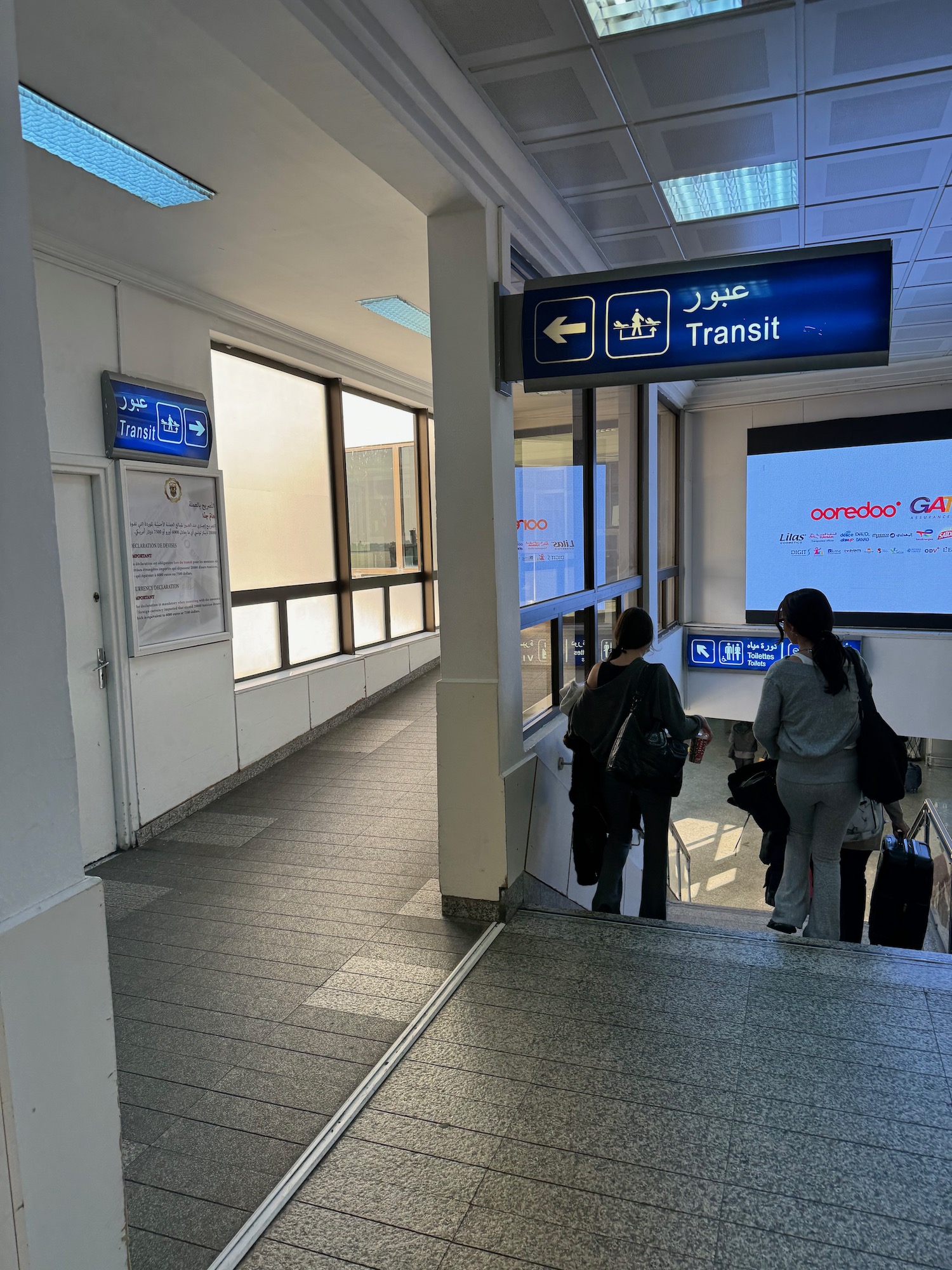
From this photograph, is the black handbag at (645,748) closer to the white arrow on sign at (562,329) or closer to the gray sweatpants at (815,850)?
the gray sweatpants at (815,850)

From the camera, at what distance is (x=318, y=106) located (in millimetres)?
2625

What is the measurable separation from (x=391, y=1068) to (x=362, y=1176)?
43 cm

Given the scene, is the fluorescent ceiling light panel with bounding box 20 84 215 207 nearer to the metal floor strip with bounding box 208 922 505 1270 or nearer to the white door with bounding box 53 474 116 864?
the white door with bounding box 53 474 116 864

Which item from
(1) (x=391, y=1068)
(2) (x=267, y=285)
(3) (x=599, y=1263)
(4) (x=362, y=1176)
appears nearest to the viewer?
(3) (x=599, y=1263)

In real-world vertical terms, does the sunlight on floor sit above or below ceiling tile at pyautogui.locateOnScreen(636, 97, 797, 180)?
below

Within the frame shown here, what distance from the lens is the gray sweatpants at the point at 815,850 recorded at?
10.5 ft

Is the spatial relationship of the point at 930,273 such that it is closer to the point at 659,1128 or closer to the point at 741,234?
the point at 741,234

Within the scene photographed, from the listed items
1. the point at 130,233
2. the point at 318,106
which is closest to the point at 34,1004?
the point at 318,106

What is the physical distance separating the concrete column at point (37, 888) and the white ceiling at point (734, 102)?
6.78 feet

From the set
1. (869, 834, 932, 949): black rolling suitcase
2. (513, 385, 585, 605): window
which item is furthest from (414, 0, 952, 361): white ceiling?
(869, 834, 932, 949): black rolling suitcase

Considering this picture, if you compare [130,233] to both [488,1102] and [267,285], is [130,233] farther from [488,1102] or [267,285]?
[488,1102]

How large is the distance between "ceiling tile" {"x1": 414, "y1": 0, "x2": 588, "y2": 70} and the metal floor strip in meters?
3.31

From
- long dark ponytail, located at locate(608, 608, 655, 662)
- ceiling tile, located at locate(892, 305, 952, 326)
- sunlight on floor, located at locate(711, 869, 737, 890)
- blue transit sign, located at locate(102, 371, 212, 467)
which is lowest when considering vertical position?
sunlight on floor, located at locate(711, 869, 737, 890)

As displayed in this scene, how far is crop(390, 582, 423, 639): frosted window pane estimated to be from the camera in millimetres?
8414
